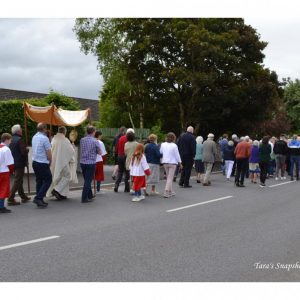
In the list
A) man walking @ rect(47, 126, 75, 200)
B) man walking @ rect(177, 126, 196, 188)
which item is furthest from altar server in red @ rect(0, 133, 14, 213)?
man walking @ rect(177, 126, 196, 188)

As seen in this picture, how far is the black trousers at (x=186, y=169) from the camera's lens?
16.3 meters

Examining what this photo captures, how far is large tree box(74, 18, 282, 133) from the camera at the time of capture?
3025 cm

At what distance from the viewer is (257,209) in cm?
1170

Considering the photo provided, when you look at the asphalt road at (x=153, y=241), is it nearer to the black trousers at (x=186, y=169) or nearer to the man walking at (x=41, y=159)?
the man walking at (x=41, y=159)

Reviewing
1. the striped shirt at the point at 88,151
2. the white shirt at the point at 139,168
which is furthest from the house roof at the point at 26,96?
the white shirt at the point at 139,168

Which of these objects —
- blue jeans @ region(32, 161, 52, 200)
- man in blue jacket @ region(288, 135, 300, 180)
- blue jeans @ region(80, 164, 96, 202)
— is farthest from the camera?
man in blue jacket @ region(288, 135, 300, 180)

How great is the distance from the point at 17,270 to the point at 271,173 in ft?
60.3

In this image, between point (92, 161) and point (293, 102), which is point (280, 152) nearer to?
point (92, 161)

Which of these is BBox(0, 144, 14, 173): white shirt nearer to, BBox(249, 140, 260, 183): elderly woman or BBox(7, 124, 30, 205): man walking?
BBox(7, 124, 30, 205): man walking

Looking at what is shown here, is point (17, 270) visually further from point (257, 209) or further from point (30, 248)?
point (257, 209)

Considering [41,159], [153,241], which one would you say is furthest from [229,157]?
[153,241]

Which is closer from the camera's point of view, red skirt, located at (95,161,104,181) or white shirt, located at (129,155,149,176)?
white shirt, located at (129,155,149,176)

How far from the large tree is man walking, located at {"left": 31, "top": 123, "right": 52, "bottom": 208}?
18941 millimetres

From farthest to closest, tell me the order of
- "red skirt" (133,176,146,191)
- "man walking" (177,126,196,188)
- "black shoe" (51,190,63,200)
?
1. "man walking" (177,126,196,188)
2. "black shoe" (51,190,63,200)
3. "red skirt" (133,176,146,191)
